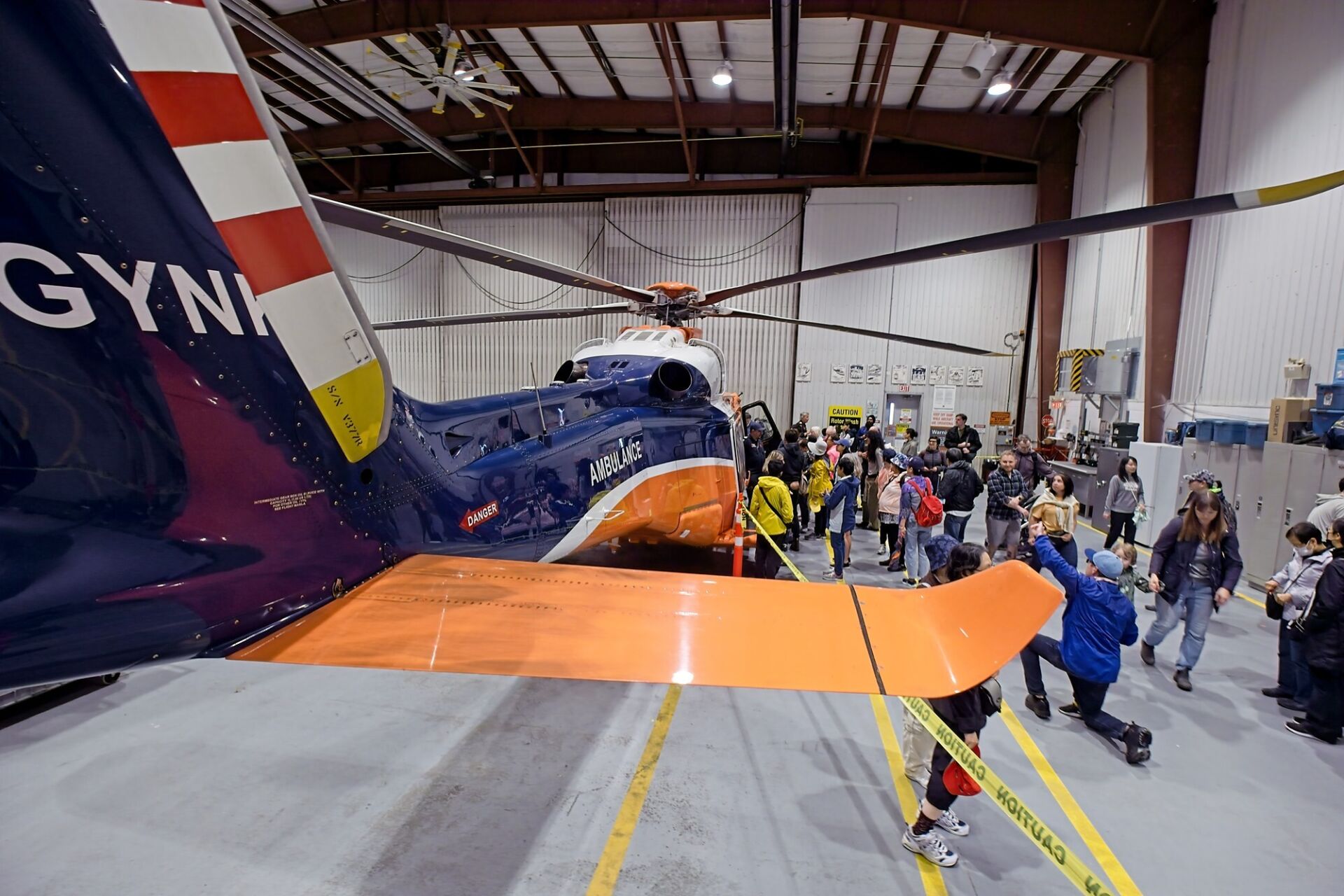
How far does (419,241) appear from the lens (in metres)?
3.65

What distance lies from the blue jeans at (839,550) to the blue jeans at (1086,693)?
3.02m

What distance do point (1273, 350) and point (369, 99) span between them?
15487mm

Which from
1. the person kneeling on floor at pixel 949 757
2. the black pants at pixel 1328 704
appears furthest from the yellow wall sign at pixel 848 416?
the person kneeling on floor at pixel 949 757

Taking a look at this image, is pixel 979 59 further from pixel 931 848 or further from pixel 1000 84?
pixel 931 848

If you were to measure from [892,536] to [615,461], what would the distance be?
18.3 feet

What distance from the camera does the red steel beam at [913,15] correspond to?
10.3 meters

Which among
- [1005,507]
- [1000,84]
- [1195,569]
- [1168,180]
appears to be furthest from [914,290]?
[1195,569]

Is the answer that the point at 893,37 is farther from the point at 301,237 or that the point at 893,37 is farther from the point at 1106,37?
the point at 301,237

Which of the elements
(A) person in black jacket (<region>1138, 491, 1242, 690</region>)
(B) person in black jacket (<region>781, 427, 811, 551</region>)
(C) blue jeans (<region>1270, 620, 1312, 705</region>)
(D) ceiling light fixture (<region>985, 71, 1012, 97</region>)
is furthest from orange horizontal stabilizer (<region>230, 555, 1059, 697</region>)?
(D) ceiling light fixture (<region>985, 71, 1012, 97</region>)

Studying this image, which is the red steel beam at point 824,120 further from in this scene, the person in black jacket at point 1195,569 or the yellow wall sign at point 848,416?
the person in black jacket at point 1195,569

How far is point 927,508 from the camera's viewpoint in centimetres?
740

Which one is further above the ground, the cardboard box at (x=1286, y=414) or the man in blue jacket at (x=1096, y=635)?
the cardboard box at (x=1286, y=414)

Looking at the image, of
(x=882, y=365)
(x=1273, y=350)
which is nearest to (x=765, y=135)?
(x=882, y=365)

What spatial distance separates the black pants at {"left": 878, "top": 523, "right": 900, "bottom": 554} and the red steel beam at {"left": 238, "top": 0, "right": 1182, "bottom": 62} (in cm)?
896
